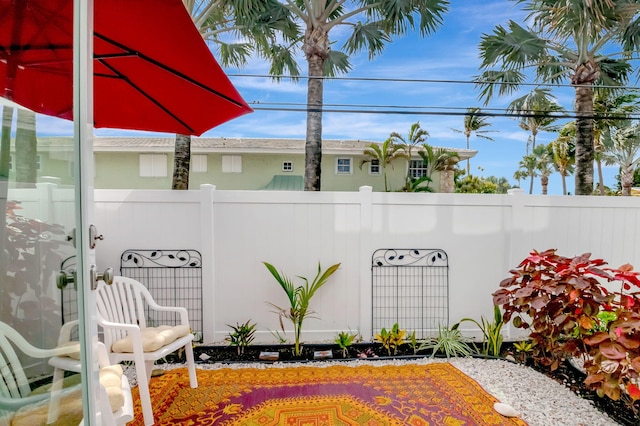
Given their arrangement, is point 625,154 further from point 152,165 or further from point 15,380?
point 15,380

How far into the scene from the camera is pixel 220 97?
7.14 feet

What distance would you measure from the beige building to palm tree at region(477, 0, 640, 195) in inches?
203

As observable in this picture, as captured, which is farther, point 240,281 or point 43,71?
point 240,281

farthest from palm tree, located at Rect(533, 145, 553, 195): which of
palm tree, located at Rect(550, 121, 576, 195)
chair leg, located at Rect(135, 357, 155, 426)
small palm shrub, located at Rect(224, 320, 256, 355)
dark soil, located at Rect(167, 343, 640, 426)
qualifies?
chair leg, located at Rect(135, 357, 155, 426)

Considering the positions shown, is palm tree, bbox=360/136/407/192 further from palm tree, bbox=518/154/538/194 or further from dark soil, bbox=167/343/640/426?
palm tree, bbox=518/154/538/194

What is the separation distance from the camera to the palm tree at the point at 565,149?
47.8 ft

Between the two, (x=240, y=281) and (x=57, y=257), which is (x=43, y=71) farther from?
(x=240, y=281)

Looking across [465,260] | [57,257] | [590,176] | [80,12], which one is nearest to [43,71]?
[80,12]

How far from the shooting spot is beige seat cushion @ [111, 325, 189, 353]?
7.76 feet

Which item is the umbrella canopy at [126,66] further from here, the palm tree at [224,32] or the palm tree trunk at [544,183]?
the palm tree trunk at [544,183]

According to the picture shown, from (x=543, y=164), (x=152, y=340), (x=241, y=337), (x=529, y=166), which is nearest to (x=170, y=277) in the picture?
(x=241, y=337)

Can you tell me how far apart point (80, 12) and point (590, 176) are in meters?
6.31

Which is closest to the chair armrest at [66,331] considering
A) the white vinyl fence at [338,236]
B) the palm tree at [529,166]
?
the white vinyl fence at [338,236]

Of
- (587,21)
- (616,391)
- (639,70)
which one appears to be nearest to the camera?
(616,391)
